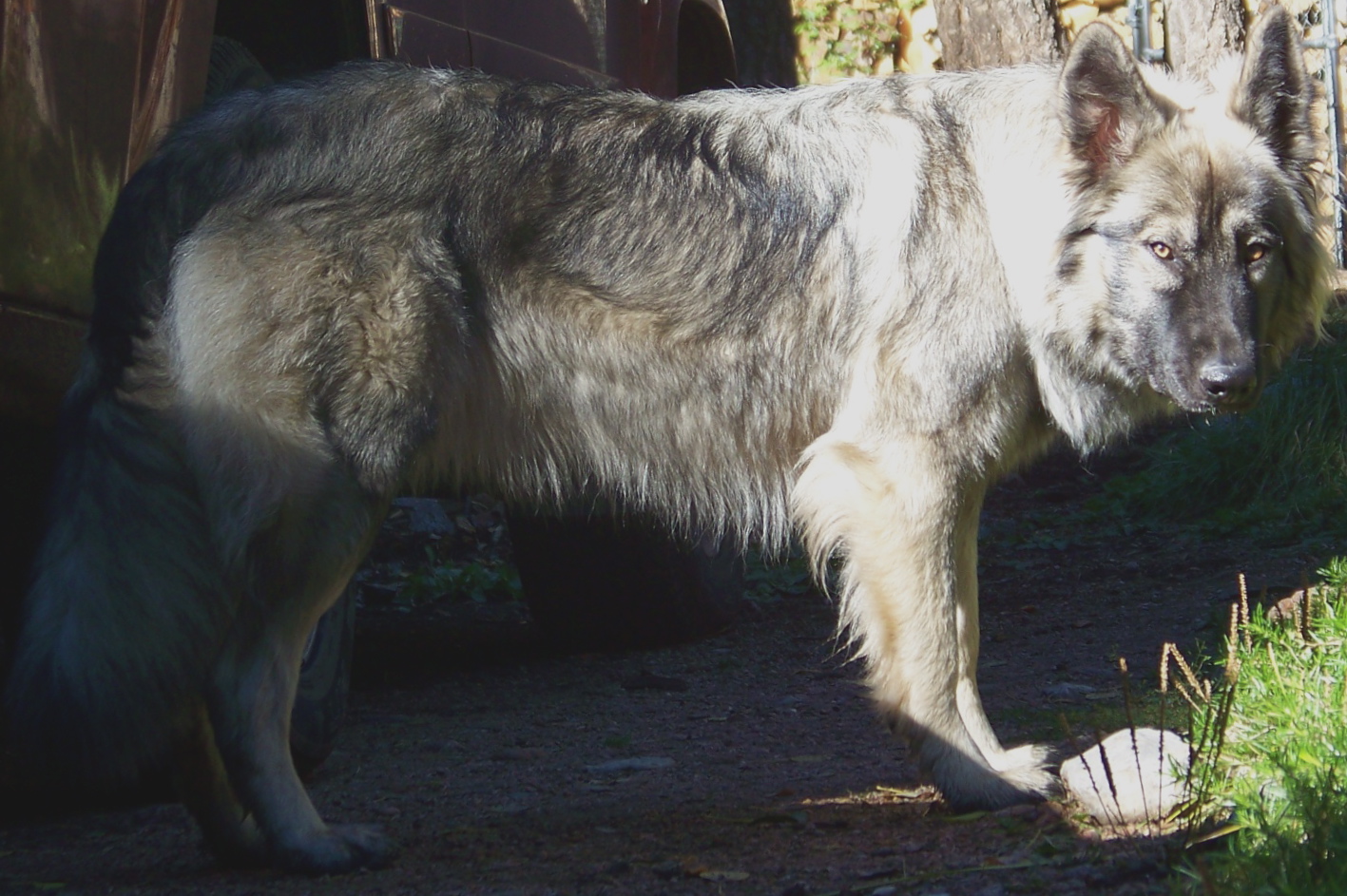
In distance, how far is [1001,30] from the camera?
961 cm

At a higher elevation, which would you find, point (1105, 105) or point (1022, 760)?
point (1105, 105)

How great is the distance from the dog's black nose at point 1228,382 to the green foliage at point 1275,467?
140 inches

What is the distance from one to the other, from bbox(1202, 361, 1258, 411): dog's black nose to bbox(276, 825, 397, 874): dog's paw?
2.44 meters

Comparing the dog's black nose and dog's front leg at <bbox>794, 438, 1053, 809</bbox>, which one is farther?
dog's front leg at <bbox>794, 438, 1053, 809</bbox>

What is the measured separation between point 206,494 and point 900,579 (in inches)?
73.7

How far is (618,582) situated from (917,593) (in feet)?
8.06

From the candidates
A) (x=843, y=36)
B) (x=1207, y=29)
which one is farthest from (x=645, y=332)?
(x=843, y=36)

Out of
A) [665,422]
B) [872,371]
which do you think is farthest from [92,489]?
[872,371]

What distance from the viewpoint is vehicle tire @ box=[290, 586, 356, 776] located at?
3.96 meters

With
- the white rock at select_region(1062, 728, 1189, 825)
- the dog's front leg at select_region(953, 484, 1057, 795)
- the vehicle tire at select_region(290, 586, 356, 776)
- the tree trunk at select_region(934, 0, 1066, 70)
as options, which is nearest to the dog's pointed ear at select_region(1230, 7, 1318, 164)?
the dog's front leg at select_region(953, 484, 1057, 795)

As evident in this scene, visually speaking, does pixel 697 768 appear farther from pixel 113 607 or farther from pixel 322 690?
pixel 113 607

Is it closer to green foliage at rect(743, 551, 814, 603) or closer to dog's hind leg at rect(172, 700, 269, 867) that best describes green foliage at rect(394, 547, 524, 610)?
green foliage at rect(743, 551, 814, 603)

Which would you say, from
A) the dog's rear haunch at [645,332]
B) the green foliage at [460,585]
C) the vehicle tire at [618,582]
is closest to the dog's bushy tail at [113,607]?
the dog's rear haunch at [645,332]

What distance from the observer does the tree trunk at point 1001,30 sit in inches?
374
